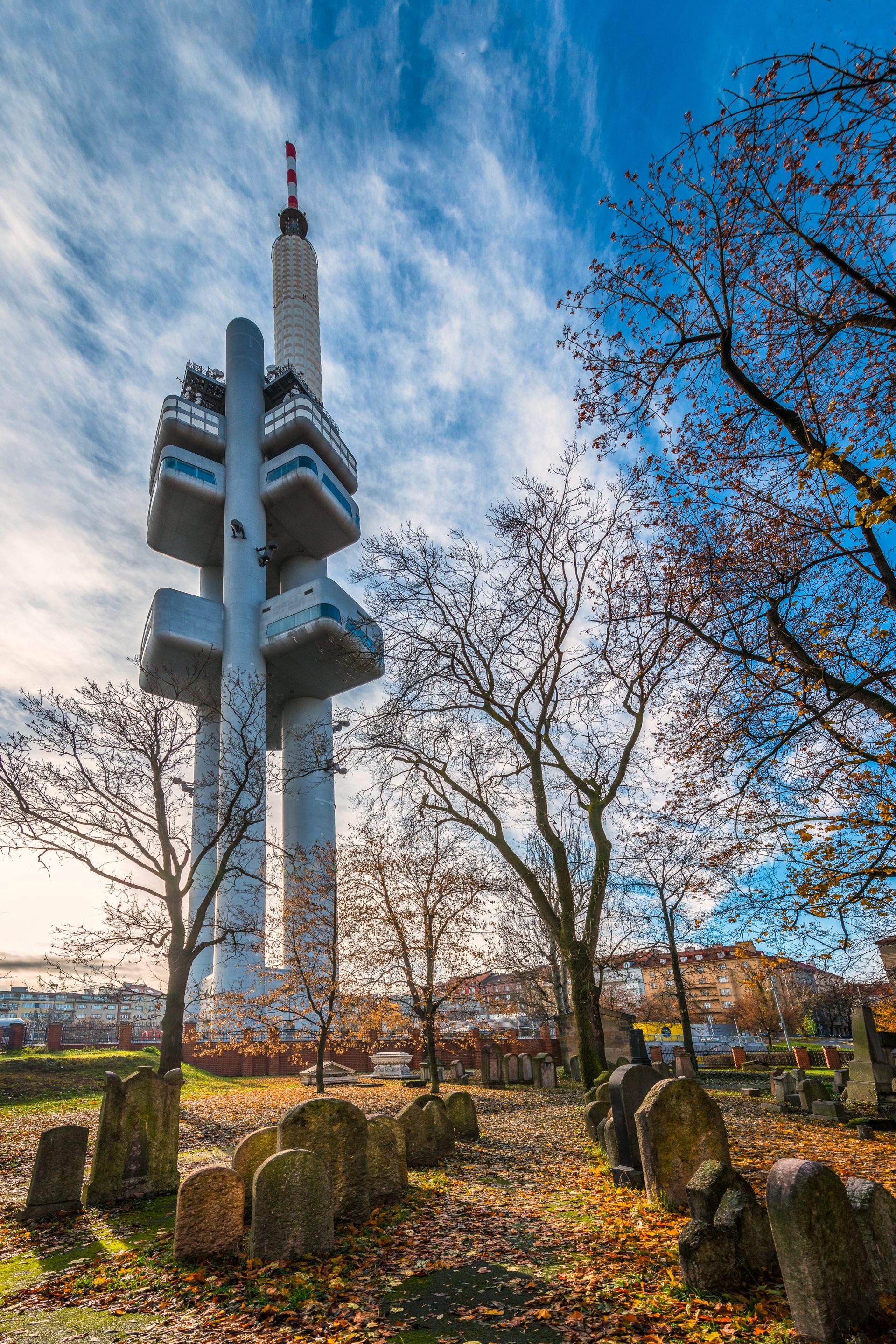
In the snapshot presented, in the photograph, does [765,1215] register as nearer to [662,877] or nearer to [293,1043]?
[662,877]

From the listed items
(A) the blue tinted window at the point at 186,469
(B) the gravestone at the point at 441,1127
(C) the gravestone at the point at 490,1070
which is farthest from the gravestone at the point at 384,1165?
(A) the blue tinted window at the point at 186,469

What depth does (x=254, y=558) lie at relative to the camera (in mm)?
52219

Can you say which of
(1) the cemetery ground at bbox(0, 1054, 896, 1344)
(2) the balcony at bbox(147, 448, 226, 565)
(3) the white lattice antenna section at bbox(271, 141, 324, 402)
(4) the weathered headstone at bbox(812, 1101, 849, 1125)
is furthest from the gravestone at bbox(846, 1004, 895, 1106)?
(3) the white lattice antenna section at bbox(271, 141, 324, 402)

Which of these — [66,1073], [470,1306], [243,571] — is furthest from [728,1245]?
[243,571]

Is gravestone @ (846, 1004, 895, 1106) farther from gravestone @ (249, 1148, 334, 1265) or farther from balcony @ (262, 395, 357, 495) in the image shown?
balcony @ (262, 395, 357, 495)

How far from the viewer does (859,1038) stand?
49.0ft

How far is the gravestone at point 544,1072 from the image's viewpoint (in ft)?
73.8

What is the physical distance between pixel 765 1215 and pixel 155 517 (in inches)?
2312

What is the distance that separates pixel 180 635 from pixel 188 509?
13.0 meters

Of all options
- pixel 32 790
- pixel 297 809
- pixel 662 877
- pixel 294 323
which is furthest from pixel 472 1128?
pixel 294 323

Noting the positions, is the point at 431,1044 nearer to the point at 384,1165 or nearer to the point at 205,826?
the point at 384,1165

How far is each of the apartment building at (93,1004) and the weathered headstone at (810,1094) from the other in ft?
44.5

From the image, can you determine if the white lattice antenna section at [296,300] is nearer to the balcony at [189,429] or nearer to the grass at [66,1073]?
the balcony at [189,429]

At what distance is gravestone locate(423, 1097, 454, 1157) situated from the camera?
32.9 feet
